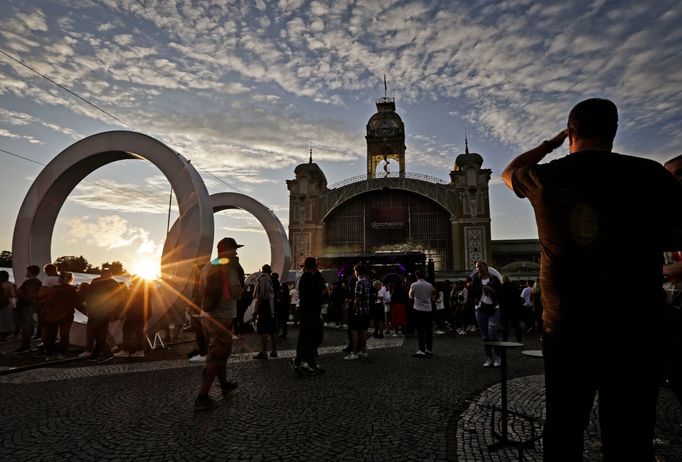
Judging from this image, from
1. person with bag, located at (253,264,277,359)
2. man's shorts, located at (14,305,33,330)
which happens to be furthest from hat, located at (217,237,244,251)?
man's shorts, located at (14,305,33,330)

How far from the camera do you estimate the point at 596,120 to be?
165 centimetres

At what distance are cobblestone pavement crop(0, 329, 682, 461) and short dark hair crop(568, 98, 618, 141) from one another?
2.29 meters

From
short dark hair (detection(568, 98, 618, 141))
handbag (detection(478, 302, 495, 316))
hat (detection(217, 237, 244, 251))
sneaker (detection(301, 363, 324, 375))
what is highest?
short dark hair (detection(568, 98, 618, 141))

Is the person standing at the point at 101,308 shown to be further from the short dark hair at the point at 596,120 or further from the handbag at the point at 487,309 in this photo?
the short dark hair at the point at 596,120

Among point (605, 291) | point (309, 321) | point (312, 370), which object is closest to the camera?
point (605, 291)

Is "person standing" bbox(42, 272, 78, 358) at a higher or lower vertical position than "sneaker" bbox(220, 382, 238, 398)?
higher

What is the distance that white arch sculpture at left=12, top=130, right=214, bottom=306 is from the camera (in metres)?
7.81

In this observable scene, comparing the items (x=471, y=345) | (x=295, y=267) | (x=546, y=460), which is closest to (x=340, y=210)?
(x=295, y=267)

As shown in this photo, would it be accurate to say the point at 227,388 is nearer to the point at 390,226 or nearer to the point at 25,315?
the point at 25,315

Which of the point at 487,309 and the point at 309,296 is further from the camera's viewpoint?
the point at 487,309

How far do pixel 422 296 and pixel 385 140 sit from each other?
4098 centimetres

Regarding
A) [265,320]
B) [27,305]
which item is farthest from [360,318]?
[27,305]

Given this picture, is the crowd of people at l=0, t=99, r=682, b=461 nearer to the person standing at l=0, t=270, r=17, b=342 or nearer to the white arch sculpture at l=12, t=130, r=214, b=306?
the white arch sculpture at l=12, t=130, r=214, b=306

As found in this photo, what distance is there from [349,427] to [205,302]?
2.16 m
